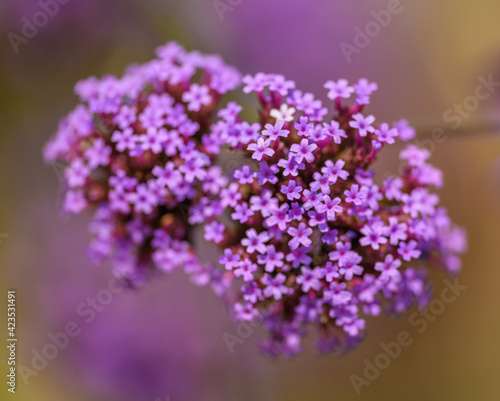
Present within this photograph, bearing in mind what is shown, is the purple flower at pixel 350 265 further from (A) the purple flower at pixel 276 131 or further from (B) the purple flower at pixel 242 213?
(A) the purple flower at pixel 276 131

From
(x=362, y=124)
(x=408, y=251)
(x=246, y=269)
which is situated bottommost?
(x=246, y=269)

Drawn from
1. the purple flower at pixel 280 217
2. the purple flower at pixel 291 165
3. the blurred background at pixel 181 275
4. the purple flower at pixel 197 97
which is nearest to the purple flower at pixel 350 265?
the purple flower at pixel 280 217

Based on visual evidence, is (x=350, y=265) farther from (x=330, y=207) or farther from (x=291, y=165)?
(x=291, y=165)

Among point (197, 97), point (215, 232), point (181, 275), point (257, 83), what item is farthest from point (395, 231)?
point (181, 275)

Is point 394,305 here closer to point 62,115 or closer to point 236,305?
point 236,305

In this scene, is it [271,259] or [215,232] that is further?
[215,232]

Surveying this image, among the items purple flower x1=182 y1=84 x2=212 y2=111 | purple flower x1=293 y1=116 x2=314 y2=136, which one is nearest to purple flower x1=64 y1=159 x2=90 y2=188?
purple flower x1=182 y1=84 x2=212 y2=111

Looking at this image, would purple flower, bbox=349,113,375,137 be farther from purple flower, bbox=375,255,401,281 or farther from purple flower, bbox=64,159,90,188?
purple flower, bbox=64,159,90,188
